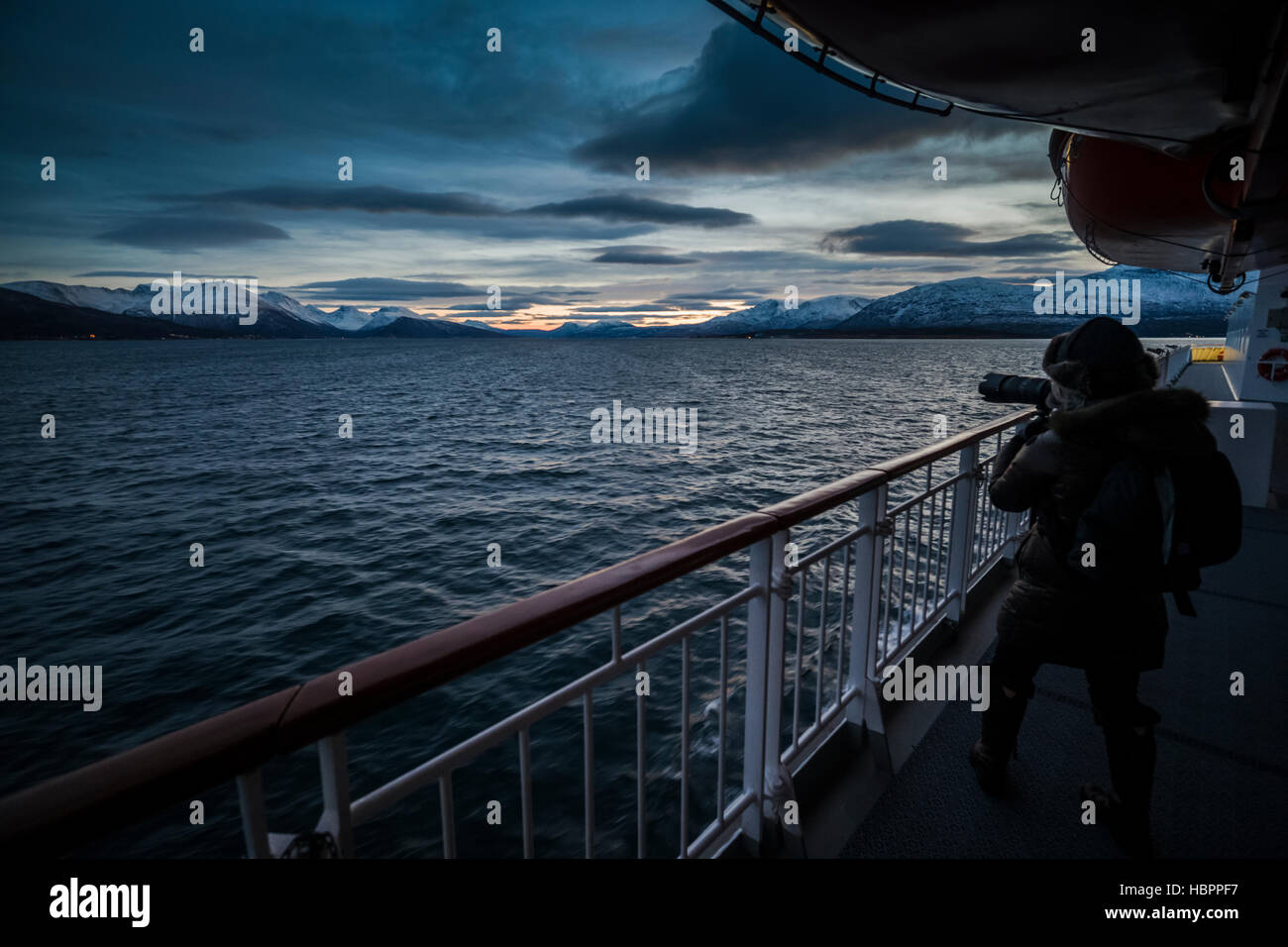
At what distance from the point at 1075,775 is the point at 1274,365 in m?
13.8

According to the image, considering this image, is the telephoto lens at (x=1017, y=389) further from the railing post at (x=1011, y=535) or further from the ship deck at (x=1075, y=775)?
the railing post at (x=1011, y=535)

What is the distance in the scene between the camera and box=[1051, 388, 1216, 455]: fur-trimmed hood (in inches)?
75.2

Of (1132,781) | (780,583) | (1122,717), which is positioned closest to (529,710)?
(780,583)

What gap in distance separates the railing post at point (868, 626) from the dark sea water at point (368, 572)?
131 inches

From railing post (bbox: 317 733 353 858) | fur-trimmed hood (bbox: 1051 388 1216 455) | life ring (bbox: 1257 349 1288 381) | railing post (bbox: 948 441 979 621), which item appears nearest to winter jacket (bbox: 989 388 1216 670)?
fur-trimmed hood (bbox: 1051 388 1216 455)

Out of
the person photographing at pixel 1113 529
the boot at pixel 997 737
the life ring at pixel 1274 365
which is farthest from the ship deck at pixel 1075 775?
the life ring at pixel 1274 365

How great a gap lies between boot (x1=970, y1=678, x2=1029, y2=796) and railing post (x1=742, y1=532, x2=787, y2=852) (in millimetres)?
946

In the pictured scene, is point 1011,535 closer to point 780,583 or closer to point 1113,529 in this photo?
point 1113,529

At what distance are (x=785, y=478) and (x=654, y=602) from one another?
993 cm

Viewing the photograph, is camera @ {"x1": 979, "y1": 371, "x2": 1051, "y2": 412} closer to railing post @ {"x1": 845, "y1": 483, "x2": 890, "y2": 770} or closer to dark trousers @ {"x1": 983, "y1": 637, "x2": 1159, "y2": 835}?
railing post @ {"x1": 845, "y1": 483, "x2": 890, "y2": 770}

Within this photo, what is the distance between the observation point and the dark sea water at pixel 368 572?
6543 mm
